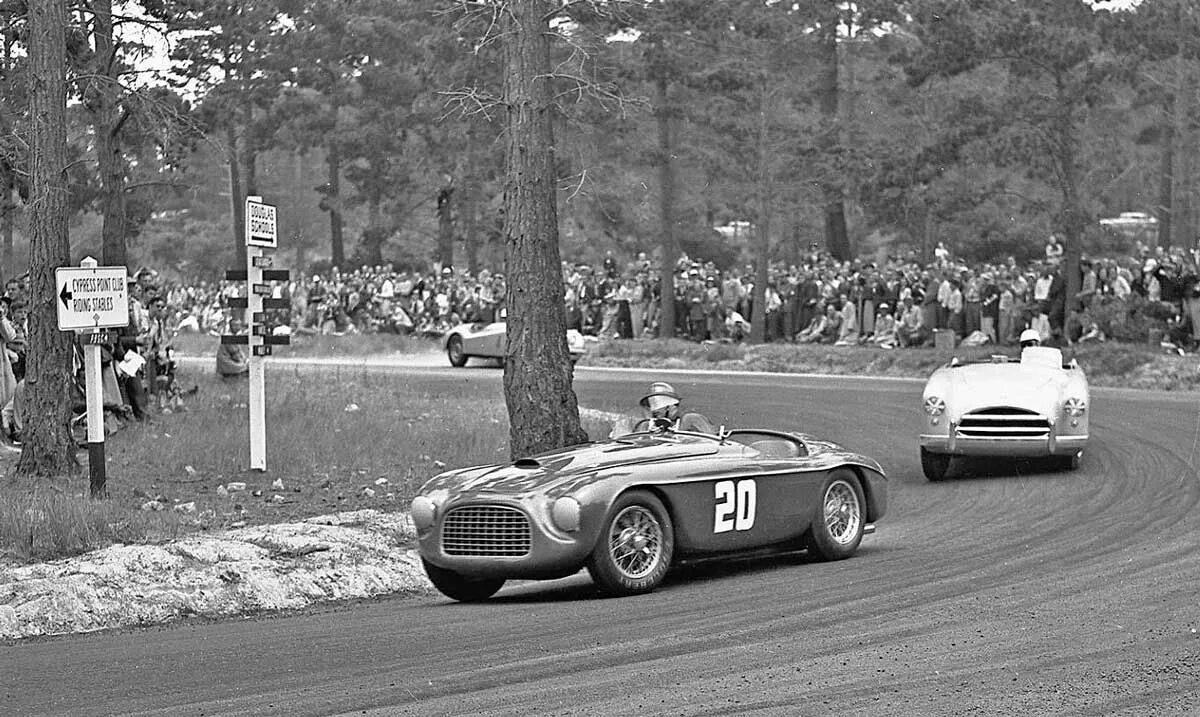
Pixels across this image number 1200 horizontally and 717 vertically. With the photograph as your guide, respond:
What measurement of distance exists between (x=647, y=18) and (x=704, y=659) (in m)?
28.0

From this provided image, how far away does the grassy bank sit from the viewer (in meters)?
12.1

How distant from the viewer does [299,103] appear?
55.8 meters

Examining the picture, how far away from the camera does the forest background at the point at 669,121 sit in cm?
2623

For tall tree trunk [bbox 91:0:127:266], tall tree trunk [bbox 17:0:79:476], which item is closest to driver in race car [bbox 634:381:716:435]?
tall tree trunk [bbox 17:0:79:476]

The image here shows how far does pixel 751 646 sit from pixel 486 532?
2.37 metres

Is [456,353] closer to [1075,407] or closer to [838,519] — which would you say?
[1075,407]

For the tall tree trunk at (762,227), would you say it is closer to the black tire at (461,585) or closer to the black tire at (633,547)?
the black tire at (461,585)

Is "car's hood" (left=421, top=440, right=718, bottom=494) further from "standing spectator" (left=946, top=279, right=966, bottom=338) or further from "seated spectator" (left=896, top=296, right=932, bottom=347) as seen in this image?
"seated spectator" (left=896, top=296, right=932, bottom=347)

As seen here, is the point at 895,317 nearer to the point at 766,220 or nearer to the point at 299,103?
the point at 766,220

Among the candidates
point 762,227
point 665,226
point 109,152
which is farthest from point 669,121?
point 109,152

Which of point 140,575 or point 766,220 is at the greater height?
point 766,220

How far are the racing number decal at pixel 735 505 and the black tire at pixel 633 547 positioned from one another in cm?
49

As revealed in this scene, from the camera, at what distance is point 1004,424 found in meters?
16.5

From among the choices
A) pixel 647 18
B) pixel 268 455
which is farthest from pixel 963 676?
pixel 647 18
